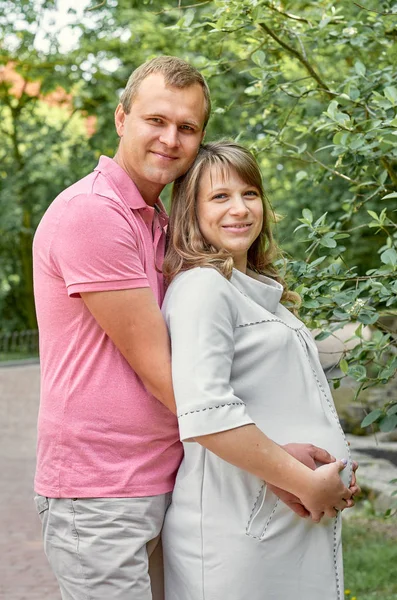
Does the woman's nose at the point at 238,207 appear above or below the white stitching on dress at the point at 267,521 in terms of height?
above

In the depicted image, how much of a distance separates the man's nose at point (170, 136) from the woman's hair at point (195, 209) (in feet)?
0.31

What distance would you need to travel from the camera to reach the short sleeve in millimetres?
2424

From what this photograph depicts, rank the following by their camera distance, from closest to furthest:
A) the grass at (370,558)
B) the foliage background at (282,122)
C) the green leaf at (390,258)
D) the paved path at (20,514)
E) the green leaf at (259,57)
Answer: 1. the green leaf at (390,258)
2. the foliage background at (282,122)
3. the green leaf at (259,57)
4. the grass at (370,558)
5. the paved path at (20,514)

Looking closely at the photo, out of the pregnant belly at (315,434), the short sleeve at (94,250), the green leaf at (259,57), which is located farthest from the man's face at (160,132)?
the green leaf at (259,57)

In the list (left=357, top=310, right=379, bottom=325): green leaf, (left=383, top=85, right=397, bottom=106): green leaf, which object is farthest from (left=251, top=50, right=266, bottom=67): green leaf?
(left=357, top=310, right=379, bottom=325): green leaf

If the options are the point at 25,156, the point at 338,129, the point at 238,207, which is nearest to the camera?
the point at 238,207

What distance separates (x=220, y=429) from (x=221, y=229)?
0.59m

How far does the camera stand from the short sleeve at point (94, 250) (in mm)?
2424

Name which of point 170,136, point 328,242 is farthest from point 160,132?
point 328,242

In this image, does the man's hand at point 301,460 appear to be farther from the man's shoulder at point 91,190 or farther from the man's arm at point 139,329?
the man's shoulder at point 91,190

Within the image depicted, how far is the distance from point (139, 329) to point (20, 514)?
5.96 m

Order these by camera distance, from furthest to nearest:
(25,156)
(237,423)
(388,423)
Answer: (25,156) → (388,423) → (237,423)

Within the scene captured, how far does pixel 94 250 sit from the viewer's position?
242 centimetres

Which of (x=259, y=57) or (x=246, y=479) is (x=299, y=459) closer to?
(x=246, y=479)
